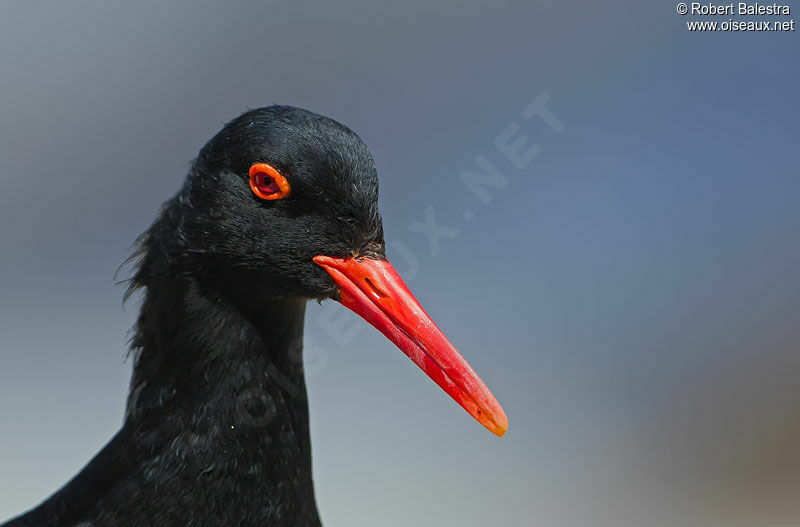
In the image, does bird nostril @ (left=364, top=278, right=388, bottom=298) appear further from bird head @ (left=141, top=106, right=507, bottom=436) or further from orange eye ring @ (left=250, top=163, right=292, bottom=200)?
orange eye ring @ (left=250, top=163, right=292, bottom=200)

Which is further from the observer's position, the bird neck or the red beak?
the bird neck

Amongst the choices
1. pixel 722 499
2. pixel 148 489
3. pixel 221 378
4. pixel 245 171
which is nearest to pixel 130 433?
pixel 148 489

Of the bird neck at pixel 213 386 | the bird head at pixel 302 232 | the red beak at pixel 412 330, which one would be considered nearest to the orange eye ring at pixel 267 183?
the bird head at pixel 302 232

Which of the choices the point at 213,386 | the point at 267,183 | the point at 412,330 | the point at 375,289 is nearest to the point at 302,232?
the point at 267,183

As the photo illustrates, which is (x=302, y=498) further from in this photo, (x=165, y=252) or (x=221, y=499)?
(x=165, y=252)

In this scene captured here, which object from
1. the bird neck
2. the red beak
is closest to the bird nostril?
the red beak

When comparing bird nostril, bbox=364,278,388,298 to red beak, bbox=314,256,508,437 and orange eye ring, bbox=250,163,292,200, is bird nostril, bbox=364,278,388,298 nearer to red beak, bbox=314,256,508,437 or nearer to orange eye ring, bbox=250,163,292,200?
red beak, bbox=314,256,508,437

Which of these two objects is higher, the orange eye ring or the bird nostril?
the orange eye ring

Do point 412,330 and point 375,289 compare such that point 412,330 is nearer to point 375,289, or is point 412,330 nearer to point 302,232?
point 375,289
